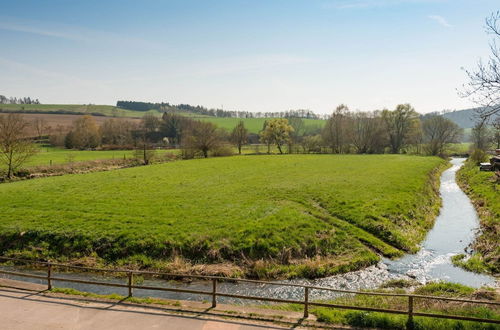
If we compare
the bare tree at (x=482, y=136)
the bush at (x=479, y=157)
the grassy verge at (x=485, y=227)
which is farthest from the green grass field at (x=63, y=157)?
the bush at (x=479, y=157)

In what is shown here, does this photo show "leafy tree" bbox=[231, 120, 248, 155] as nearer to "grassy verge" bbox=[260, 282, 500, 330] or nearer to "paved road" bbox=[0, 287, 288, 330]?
"grassy verge" bbox=[260, 282, 500, 330]

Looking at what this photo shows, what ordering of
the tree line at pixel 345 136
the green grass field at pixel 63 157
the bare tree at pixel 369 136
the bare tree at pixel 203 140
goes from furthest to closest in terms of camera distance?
the bare tree at pixel 369 136
the tree line at pixel 345 136
the bare tree at pixel 203 140
the green grass field at pixel 63 157

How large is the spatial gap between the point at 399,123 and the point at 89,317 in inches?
3848

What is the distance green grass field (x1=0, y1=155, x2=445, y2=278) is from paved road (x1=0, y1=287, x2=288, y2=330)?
613 cm

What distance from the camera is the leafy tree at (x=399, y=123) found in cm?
9519

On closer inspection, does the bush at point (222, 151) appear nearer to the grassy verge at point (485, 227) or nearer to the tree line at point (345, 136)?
the tree line at point (345, 136)

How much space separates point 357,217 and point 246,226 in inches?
328

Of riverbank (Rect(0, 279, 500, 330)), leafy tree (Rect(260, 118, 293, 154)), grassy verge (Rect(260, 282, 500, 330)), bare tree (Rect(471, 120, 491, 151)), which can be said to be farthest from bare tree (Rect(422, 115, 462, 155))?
riverbank (Rect(0, 279, 500, 330))

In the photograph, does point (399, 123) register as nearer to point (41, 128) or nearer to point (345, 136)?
point (345, 136)

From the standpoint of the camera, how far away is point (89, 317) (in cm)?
1173

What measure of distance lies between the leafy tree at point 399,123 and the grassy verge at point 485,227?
54.7 metres

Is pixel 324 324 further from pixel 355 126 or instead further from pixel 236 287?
pixel 355 126

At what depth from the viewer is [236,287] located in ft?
→ 54.1

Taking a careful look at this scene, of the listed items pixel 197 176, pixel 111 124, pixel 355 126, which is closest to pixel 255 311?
pixel 197 176
